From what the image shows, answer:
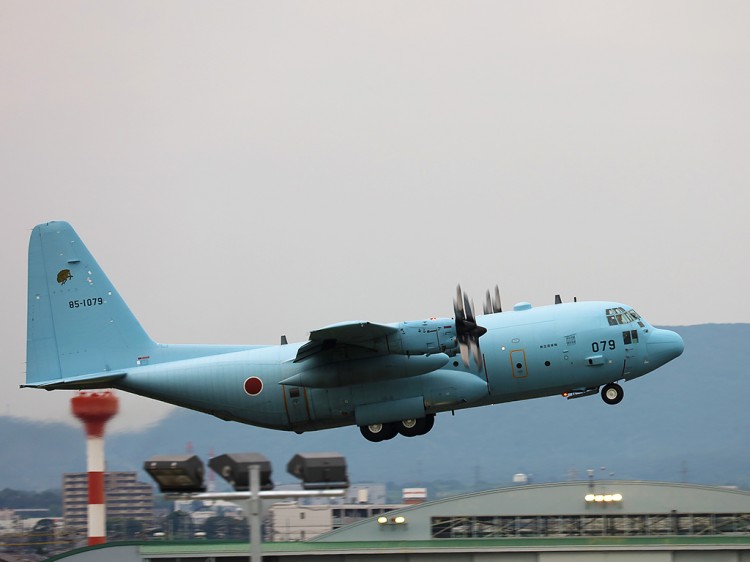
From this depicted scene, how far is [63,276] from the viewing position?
40.6 m

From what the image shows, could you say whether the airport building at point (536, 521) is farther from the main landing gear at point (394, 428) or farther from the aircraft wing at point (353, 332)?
the aircraft wing at point (353, 332)

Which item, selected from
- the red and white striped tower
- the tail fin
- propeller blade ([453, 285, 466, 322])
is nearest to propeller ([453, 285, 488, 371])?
propeller blade ([453, 285, 466, 322])

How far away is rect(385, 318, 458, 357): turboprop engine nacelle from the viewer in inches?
1359

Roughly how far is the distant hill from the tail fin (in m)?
42.4

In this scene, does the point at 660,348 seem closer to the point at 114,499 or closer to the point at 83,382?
the point at 83,382

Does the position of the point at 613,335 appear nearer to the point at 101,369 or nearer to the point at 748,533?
the point at 748,533

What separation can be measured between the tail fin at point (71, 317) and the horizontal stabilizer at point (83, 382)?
21 cm

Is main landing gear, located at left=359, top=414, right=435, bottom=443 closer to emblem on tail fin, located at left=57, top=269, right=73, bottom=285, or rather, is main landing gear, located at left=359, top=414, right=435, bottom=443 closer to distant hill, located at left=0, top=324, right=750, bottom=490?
emblem on tail fin, located at left=57, top=269, right=73, bottom=285

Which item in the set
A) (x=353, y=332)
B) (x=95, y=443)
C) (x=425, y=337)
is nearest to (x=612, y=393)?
(x=425, y=337)

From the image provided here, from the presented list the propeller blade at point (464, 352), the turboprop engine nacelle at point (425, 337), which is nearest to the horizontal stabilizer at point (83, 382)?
the turboprop engine nacelle at point (425, 337)

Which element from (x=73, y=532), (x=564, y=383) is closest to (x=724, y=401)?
(x=73, y=532)

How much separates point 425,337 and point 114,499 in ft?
94.1

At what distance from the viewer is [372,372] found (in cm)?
3672

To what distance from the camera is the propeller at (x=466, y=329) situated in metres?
34.9
